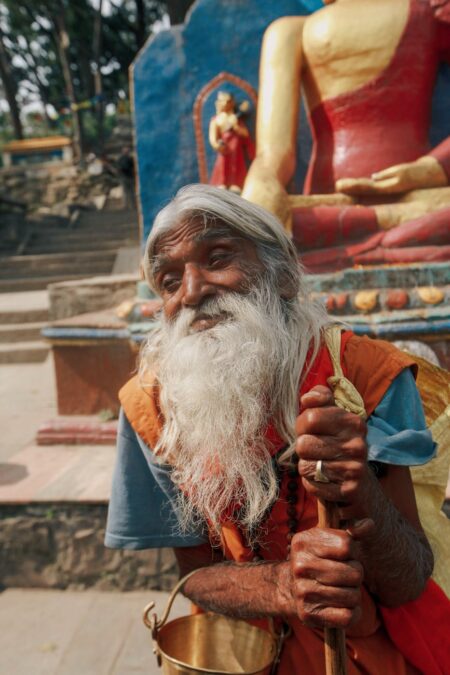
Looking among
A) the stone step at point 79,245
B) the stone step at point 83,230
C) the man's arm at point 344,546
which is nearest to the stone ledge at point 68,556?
the man's arm at point 344,546

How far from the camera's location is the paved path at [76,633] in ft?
7.10

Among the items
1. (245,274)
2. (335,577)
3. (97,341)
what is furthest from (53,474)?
(335,577)

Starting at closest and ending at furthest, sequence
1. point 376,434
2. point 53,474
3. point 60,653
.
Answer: point 376,434 < point 60,653 < point 53,474

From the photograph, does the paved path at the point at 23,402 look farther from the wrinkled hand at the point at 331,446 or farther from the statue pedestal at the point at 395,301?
the wrinkled hand at the point at 331,446

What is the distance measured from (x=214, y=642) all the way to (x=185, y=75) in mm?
4230

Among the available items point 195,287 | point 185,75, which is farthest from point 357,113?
point 195,287

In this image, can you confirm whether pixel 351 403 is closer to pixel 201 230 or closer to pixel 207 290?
pixel 207 290

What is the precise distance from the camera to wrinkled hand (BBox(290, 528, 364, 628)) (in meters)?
1.01

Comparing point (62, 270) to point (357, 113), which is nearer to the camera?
point (357, 113)

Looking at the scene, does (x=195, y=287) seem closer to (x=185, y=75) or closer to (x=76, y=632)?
(x=76, y=632)

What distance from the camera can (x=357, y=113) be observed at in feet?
13.4

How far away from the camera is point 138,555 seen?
2613 mm

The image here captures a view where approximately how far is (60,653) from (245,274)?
1.72 m

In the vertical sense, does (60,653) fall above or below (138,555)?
below
